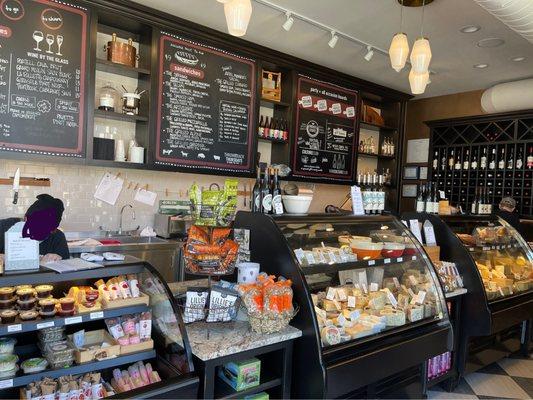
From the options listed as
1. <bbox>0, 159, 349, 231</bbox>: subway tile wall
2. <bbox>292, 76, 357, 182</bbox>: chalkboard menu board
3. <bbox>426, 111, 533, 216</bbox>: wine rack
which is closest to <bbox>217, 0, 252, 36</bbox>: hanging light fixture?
<bbox>0, 159, 349, 231</bbox>: subway tile wall

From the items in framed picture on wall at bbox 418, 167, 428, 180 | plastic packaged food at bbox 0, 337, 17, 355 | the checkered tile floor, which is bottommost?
the checkered tile floor

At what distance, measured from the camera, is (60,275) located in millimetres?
1516

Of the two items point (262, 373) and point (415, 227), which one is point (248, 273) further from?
point (415, 227)

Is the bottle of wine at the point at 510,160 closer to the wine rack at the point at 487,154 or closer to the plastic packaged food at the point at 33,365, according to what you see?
the wine rack at the point at 487,154

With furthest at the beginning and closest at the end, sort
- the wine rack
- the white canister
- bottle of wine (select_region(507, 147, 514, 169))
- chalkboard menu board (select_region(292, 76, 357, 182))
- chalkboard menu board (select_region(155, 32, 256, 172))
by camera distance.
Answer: bottle of wine (select_region(507, 147, 514, 169)) < the wine rack < chalkboard menu board (select_region(292, 76, 357, 182)) < chalkboard menu board (select_region(155, 32, 256, 172)) < the white canister

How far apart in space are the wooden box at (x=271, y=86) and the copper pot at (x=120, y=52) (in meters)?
1.55

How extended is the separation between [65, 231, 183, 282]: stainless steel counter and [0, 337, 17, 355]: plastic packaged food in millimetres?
1880

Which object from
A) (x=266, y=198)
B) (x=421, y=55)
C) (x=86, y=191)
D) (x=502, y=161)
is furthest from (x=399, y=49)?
(x=502, y=161)

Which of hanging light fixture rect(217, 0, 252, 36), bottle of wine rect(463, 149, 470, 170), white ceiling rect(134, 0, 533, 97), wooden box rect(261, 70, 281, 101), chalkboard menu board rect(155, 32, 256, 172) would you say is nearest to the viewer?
hanging light fixture rect(217, 0, 252, 36)

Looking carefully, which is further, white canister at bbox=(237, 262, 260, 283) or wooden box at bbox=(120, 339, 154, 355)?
white canister at bbox=(237, 262, 260, 283)

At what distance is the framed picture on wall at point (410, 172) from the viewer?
6.46 meters

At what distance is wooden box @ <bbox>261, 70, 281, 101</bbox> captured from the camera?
185 inches

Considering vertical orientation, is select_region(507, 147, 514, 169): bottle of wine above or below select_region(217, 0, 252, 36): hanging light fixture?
below

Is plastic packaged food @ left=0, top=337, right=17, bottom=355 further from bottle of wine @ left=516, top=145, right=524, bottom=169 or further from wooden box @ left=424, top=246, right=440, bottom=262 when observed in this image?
bottle of wine @ left=516, top=145, right=524, bottom=169
